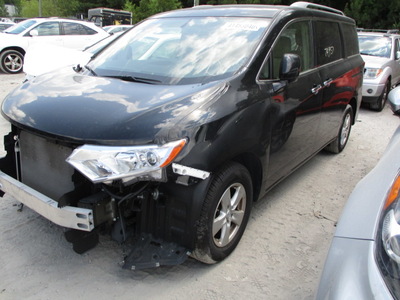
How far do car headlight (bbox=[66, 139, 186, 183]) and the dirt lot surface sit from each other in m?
Answer: 0.89

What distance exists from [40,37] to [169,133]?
35.5ft

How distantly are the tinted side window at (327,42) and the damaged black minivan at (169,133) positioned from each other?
0.42m

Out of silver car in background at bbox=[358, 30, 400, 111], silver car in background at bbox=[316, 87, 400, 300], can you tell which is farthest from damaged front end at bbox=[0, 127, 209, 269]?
silver car in background at bbox=[358, 30, 400, 111]

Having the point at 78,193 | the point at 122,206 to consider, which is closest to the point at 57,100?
the point at 78,193

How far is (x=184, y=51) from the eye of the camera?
10.2 feet

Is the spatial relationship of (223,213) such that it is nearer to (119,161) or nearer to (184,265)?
(184,265)

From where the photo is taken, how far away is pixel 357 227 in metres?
1.60

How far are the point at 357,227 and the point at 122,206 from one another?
4.74ft

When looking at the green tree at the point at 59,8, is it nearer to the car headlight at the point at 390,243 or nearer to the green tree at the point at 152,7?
the green tree at the point at 152,7

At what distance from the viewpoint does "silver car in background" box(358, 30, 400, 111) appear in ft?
26.3

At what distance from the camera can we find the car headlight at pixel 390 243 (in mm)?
1289

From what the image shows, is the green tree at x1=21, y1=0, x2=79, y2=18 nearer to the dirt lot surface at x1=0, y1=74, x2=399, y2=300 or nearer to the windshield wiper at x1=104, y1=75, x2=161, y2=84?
the dirt lot surface at x1=0, y1=74, x2=399, y2=300

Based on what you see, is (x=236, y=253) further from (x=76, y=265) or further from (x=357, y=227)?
(x=357, y=227)

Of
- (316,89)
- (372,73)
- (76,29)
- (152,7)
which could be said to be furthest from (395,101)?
(152,7)
